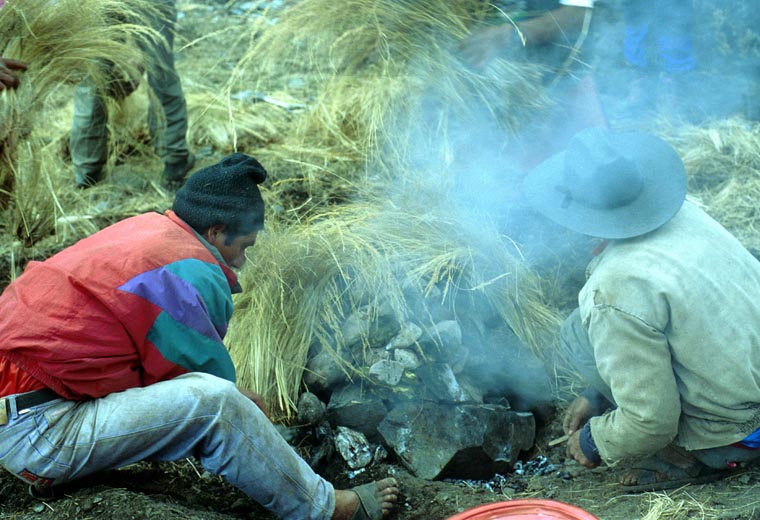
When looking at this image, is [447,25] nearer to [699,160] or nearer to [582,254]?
[582,254]

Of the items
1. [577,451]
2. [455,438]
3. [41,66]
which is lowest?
[455,438]

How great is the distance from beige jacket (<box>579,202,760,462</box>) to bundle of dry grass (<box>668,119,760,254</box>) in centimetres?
151

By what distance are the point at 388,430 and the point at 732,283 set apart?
1.36 m

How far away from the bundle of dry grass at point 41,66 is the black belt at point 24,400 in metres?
1.55

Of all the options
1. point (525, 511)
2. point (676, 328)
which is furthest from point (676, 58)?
point (525, 511)

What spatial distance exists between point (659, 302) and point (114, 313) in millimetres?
1475

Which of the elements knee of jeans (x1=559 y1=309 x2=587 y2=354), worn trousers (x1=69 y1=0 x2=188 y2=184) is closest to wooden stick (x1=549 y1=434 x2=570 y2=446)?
knee of jeans (x1=559 y1=309 x2=587 y2=354)

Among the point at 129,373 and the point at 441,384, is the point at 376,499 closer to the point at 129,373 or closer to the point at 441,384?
the point at 441,384

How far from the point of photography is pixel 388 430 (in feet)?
9.73

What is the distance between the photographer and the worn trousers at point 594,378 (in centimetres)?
244

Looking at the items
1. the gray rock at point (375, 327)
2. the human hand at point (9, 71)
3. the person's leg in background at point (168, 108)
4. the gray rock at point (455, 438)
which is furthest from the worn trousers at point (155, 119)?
the gray rock at point (455, 438)

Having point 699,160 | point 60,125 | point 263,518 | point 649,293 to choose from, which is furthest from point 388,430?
point 60,125

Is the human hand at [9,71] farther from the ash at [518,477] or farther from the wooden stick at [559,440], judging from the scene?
the wooden stick at [559,440]

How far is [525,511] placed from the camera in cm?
206
